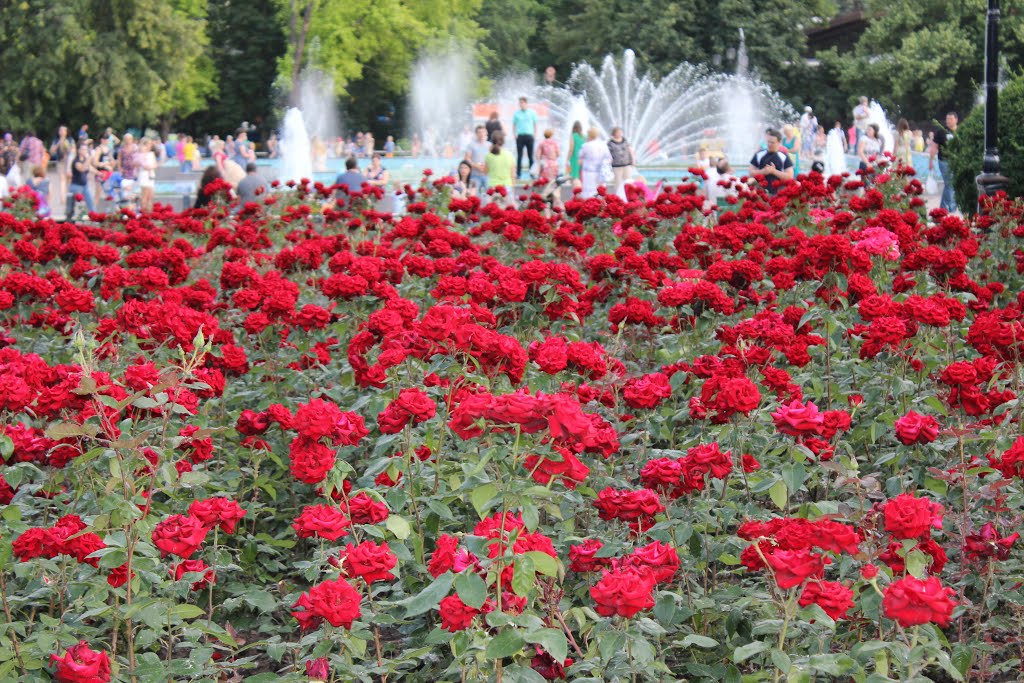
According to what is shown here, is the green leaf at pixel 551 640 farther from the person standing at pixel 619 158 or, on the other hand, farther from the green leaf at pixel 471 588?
the person standing at pixel 619 158

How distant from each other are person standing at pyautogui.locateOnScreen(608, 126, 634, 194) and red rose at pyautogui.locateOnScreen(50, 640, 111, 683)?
14.1 metres

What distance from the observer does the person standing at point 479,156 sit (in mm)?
15828

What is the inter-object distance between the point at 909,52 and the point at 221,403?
42.6 m

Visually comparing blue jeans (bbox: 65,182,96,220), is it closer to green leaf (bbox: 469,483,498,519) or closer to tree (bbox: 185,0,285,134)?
green leaf (bbox: 469,483,498,519)

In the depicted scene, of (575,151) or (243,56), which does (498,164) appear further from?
(243,56)

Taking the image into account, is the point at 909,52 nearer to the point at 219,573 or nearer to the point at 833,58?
the point at 833,58

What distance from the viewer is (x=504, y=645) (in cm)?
253

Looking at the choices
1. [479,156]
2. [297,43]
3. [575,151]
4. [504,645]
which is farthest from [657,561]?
[297,43]


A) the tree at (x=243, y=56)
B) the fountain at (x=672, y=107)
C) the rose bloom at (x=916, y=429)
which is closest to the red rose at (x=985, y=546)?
the rose bloom at (x=916, y=429)

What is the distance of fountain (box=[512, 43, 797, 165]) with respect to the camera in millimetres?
32156

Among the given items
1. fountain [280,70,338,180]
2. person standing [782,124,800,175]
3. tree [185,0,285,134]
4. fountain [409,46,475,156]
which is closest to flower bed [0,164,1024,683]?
person standing [782,124,800,175]

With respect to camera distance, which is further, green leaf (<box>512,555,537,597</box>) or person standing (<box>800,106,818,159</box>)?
person standing (<box>800,106,818,159</box>)

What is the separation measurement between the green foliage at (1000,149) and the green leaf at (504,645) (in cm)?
961

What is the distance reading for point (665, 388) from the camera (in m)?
3.81
